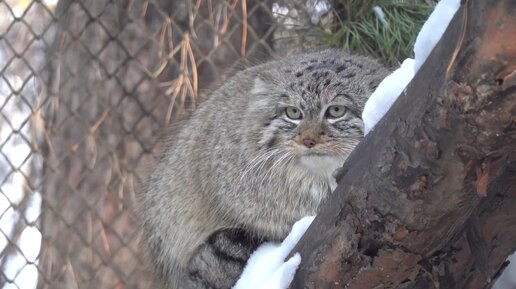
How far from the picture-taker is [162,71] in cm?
384

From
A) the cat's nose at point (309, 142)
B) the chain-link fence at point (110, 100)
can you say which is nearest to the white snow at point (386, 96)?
the cat's nose at point (309, 142)

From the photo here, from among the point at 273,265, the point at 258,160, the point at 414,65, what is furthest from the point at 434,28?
the point at 258,160

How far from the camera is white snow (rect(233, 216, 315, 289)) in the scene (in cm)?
205

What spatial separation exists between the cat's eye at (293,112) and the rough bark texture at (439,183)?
55cm

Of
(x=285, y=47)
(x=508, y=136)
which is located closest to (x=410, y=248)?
(x=508, y=136)

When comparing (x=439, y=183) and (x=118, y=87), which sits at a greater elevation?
(x=439, y=183)

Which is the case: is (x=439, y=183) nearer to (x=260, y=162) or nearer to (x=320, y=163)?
(x=320, y=163)

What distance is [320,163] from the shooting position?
2.51 m

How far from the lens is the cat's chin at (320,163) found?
248cm

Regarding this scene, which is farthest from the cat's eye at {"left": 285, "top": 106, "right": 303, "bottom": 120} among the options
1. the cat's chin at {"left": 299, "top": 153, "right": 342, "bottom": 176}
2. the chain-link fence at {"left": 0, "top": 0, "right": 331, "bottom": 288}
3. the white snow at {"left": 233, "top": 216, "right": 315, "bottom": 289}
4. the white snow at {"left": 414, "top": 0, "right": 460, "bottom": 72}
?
the chain-link fence at {"left": 0, "top": 0, "right": 331, "bottom": 288}

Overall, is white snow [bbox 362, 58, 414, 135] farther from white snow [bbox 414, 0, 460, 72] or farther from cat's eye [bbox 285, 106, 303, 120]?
cat's eye [bbox 285, 106, 303, 120]

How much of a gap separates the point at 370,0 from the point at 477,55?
2.32 meters

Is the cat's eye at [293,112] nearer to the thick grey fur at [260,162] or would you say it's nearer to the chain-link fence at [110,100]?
the thick grey fur at [260,162]

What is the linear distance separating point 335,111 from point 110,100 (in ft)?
5.40
